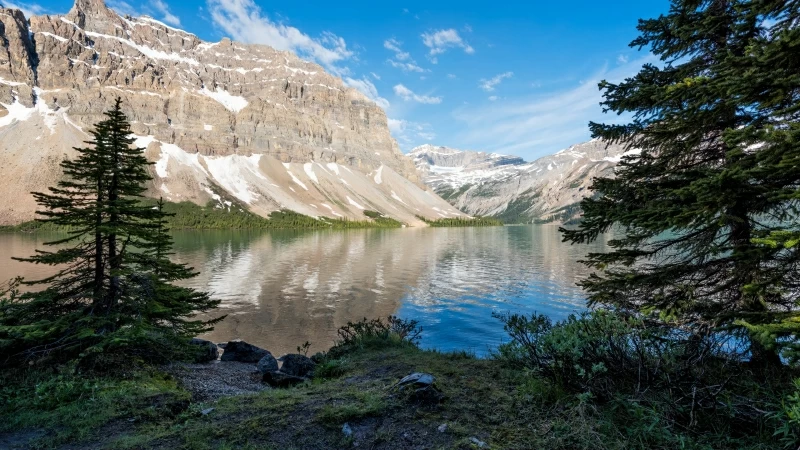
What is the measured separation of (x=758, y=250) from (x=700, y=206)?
1229 mm

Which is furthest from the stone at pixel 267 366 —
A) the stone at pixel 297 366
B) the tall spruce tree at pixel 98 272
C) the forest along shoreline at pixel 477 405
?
the forest along shoreline at pixel 477 405

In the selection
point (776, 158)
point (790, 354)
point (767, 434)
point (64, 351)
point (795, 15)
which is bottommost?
point (64, 351)

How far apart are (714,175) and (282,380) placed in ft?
39.2

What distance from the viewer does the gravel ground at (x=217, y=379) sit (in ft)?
33.5

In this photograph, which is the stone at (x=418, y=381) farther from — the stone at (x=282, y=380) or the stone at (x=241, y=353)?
the stone at (x=241, y=353)

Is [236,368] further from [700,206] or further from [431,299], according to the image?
[431,299]

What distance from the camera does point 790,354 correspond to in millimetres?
4465

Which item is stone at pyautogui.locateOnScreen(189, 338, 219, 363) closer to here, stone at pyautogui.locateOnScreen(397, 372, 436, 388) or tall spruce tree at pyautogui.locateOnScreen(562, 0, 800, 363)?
stone at pyautogui.locateOnScreen(397, 372, 436, 388)

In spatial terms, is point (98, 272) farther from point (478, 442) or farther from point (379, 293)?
point (379, 293)

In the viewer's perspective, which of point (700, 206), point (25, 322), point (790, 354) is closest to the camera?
point (790, 354)

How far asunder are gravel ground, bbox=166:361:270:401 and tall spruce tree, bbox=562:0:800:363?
35.7ft

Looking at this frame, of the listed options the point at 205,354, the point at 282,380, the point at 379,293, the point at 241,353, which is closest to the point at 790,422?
the point at 282,380

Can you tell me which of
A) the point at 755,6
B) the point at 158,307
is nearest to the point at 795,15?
the point at 755,6

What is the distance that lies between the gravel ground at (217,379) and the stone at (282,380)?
0.22 m
